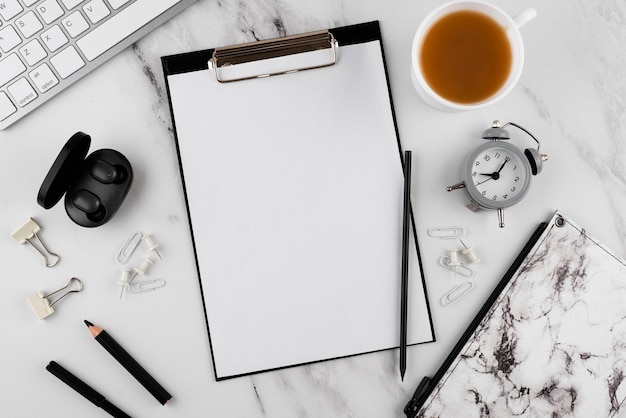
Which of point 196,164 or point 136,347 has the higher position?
point 196,164

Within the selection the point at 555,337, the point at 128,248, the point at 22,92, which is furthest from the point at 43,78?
the point at 555,337

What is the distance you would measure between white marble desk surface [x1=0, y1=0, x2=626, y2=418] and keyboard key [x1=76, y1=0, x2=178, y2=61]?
3 centimetres

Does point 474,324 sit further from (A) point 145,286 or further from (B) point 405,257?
(A) point 145,286

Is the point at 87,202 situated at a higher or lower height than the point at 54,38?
lower

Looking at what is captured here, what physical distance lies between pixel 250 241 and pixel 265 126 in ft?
0.52

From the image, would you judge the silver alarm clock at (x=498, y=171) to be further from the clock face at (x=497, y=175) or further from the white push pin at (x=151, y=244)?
the white push pin at (x=151, y=244)

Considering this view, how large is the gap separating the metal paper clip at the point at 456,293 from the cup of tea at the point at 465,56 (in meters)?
0.25

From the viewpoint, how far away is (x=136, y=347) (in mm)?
744

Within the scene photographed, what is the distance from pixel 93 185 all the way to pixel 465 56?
50 centimetres

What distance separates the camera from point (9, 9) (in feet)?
2.25

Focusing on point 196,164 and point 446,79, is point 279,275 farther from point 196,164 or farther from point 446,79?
point 446,79

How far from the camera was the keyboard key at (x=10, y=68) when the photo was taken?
27.3 inches

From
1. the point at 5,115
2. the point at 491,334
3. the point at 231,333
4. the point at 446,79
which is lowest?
the point at 491,334

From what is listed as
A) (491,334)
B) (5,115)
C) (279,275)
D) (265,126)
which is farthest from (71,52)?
(491,334)
